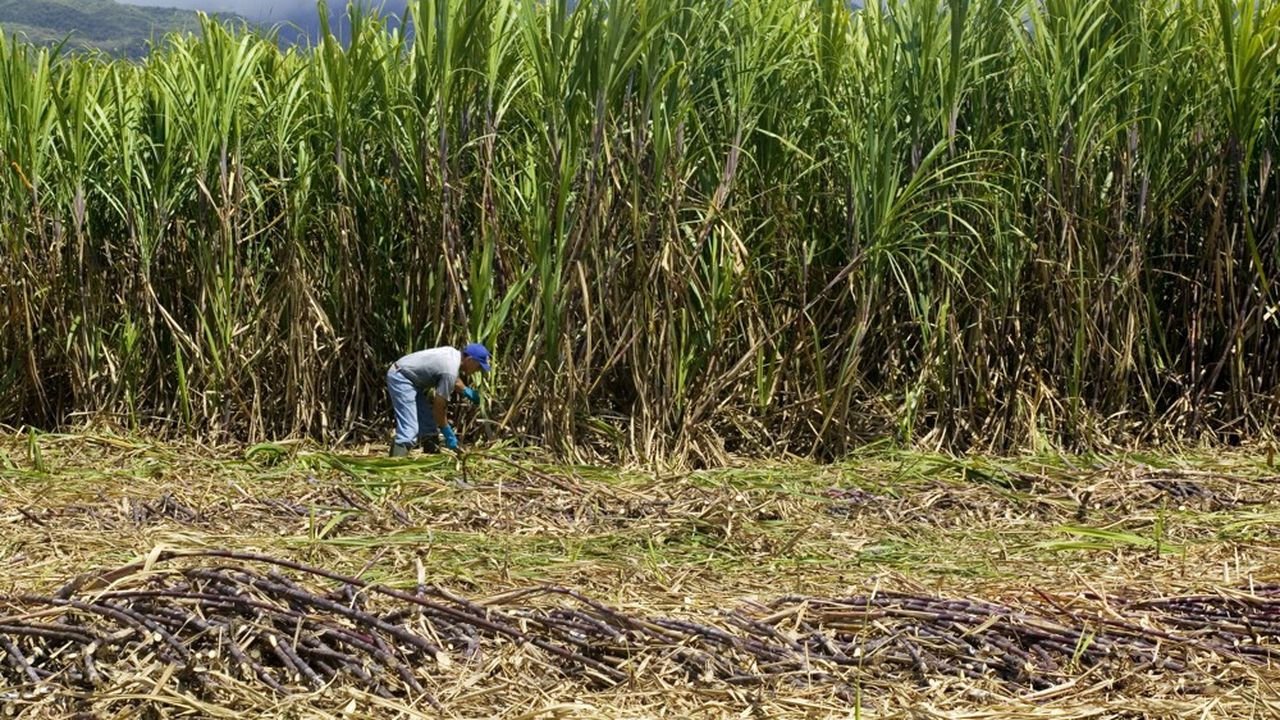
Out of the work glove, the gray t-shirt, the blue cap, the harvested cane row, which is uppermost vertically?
the harvested cane row

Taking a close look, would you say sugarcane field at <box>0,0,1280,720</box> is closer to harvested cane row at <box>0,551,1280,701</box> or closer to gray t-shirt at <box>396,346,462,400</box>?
gray t-shirt at <box>396,346,462,400</box>

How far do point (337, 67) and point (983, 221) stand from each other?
253 cm

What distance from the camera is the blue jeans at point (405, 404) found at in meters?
5.47

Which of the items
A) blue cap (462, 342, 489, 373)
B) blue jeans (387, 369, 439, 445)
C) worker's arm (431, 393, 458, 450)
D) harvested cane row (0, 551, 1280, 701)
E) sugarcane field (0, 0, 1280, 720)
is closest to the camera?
harvested cane row (0, 551, 1280, 701)

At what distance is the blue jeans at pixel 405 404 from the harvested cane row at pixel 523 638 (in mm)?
2373

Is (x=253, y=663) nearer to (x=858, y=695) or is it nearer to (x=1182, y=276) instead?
(x=858, y=695)

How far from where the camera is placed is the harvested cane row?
2.68 metres

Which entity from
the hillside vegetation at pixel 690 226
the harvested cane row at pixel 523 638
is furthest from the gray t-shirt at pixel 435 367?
the harvested cane row at pixel 523 638

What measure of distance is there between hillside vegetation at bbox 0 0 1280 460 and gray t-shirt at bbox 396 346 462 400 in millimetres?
150

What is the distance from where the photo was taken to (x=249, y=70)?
19.0 ft

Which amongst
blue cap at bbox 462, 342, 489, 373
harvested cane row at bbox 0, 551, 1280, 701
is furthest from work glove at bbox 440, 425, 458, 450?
harvested cane row at bbox 0, 551, 1280, 701

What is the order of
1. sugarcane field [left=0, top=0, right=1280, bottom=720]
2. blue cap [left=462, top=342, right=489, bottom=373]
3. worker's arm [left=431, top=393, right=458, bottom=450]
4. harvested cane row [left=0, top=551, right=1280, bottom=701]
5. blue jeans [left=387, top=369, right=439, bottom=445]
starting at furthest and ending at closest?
blue jeans [left=387, top=369, right=439, bottom=445] → worker's arm [left=431, top=393, right=458, bottom=450] → blue cap [left=462, top=342, right=489, bottom=373] → sugarcane field [left=0, top=0, right=1280, bottom=720] → harvested cane row [left=0, top=551, right=1280, bottom=701]

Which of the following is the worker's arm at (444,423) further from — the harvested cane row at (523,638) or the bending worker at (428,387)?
the harvested cane row at (523,638)

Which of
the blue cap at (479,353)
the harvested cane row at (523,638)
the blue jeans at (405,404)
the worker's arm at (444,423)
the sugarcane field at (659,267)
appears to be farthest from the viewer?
the blue jeans at (405,404)
